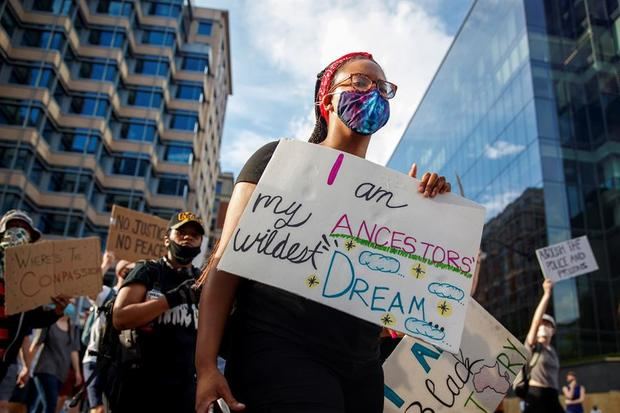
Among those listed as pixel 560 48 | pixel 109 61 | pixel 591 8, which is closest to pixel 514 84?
pixel 560 48

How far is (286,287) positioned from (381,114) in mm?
734

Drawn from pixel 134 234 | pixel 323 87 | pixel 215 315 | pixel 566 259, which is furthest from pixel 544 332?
pixel 215 315

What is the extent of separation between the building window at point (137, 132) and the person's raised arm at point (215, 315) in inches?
1686

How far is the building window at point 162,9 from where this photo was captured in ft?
149

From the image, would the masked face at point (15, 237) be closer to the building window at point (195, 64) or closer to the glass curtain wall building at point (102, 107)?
the glass curtain wall building at point (102, 107)

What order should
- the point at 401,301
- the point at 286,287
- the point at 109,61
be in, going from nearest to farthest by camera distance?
1. the point at 286,287
2. the point at 401,301
3. the point at 109,61

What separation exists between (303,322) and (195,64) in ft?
159

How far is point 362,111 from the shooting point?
1926 millimetres

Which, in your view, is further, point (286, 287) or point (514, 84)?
point (514, 84)

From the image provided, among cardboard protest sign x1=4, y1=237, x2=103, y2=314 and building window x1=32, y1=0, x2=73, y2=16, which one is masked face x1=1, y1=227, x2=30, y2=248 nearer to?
cardboard protest sign x1=4, y1=237, x2=103, y2=314

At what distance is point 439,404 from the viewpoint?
2363 mm

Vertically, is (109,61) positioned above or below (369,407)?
above

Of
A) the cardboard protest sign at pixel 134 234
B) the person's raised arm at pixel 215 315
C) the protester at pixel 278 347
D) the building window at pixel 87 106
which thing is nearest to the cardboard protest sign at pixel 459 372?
the protester at pixel 278 347

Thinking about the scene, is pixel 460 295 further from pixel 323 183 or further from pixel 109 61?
pixel 109 61
